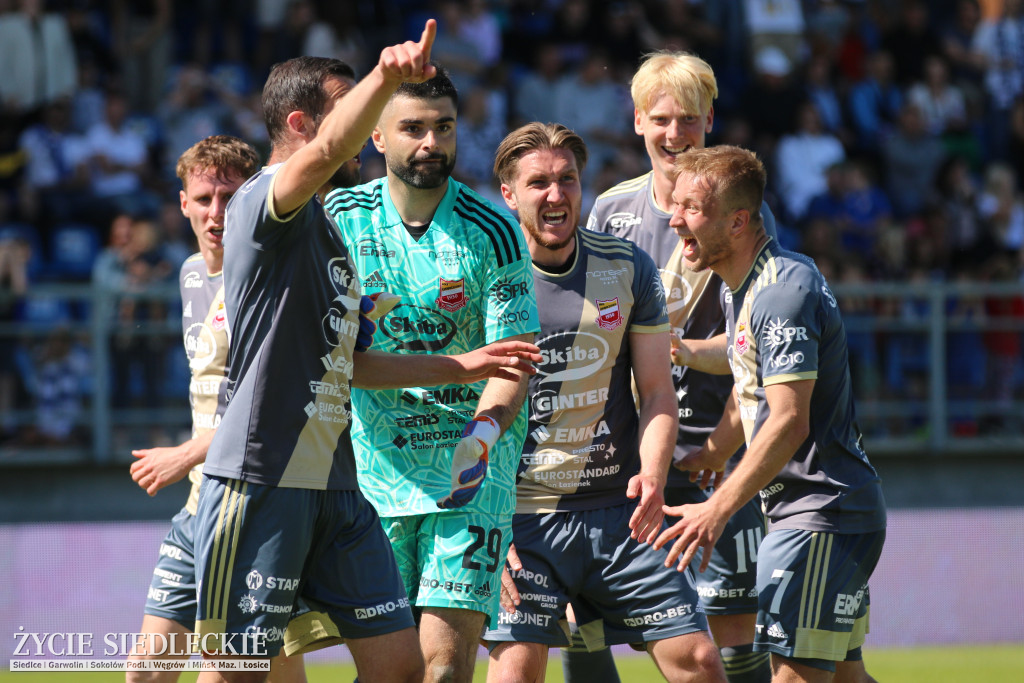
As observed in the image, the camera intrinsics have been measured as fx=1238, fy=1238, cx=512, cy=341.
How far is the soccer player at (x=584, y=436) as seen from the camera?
4.79 meters

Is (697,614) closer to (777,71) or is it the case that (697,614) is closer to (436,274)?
(436,274)

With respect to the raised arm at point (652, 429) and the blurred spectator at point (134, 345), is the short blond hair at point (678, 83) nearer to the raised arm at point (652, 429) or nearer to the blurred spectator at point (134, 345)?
the raised arm at point (652, 429)

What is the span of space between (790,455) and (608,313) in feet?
3.25

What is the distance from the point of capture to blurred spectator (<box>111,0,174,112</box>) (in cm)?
1275

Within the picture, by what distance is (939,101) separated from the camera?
1427 centimetres

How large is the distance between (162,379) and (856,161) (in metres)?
7.87

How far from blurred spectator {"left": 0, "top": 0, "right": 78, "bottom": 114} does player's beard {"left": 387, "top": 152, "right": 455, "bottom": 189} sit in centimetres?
854

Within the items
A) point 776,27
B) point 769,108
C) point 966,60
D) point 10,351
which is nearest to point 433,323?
point 10,351

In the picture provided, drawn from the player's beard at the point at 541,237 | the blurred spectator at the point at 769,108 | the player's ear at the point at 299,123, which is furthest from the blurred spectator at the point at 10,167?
the player's ear at the point at 299,123

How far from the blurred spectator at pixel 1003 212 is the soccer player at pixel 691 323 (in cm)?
796

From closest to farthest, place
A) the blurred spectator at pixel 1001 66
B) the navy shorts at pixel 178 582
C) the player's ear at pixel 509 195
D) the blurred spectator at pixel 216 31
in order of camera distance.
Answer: the player's ear at pixel 509 195 → the navy shorts at pixel 178 582 → the blurred spectator at pixel 216 31 → the blurred spectator at pixel 1001 66

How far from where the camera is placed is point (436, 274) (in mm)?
4484

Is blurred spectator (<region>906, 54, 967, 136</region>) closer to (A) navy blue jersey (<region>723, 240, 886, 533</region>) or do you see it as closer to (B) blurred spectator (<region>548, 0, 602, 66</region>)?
(B) blurred spectator (<region>548, 0, 602, 66</region>)

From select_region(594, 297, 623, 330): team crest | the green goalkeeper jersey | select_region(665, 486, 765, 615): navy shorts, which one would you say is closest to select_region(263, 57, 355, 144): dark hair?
the green goalkeeper jersey
